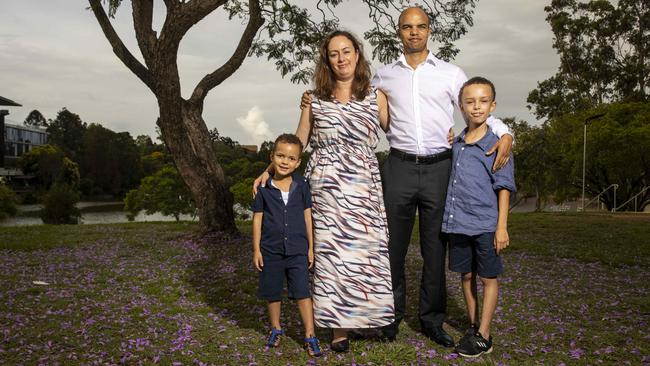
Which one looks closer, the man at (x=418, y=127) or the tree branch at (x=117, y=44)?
the man at (x=418, y=127)

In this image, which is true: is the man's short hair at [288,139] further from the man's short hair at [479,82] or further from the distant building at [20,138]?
the distant building at [20,138]

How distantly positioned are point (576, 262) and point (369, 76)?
747cm

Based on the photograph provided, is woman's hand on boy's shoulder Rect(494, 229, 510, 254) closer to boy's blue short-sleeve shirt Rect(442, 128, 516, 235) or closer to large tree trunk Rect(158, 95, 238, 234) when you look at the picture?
boy's blue short-sleeve shirt Rect(442, 128, 516, 235)

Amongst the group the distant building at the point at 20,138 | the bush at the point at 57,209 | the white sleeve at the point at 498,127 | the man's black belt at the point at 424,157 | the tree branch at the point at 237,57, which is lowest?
the bush at the point at 57,209

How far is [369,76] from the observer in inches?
194

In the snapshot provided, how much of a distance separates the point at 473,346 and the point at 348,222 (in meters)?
1.41

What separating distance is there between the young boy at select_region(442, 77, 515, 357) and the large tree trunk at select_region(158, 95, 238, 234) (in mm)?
8348

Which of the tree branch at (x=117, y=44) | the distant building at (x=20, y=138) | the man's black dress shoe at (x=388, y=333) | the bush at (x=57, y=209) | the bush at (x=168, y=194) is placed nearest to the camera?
the man's black dress shoe at (x=388, y=333)

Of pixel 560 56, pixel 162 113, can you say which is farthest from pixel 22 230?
pixel 560 56

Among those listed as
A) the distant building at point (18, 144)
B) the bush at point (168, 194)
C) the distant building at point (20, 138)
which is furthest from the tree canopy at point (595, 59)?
the distant building at point (20, 138)

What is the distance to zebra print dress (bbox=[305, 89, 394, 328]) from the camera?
16.0ft

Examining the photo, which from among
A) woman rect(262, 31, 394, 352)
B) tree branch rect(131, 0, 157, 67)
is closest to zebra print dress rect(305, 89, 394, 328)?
woman rect(262, 31, 394, 352)

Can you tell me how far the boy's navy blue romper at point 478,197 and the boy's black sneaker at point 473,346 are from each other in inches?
20.7

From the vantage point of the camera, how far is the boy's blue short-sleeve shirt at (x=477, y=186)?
4.85 meters
